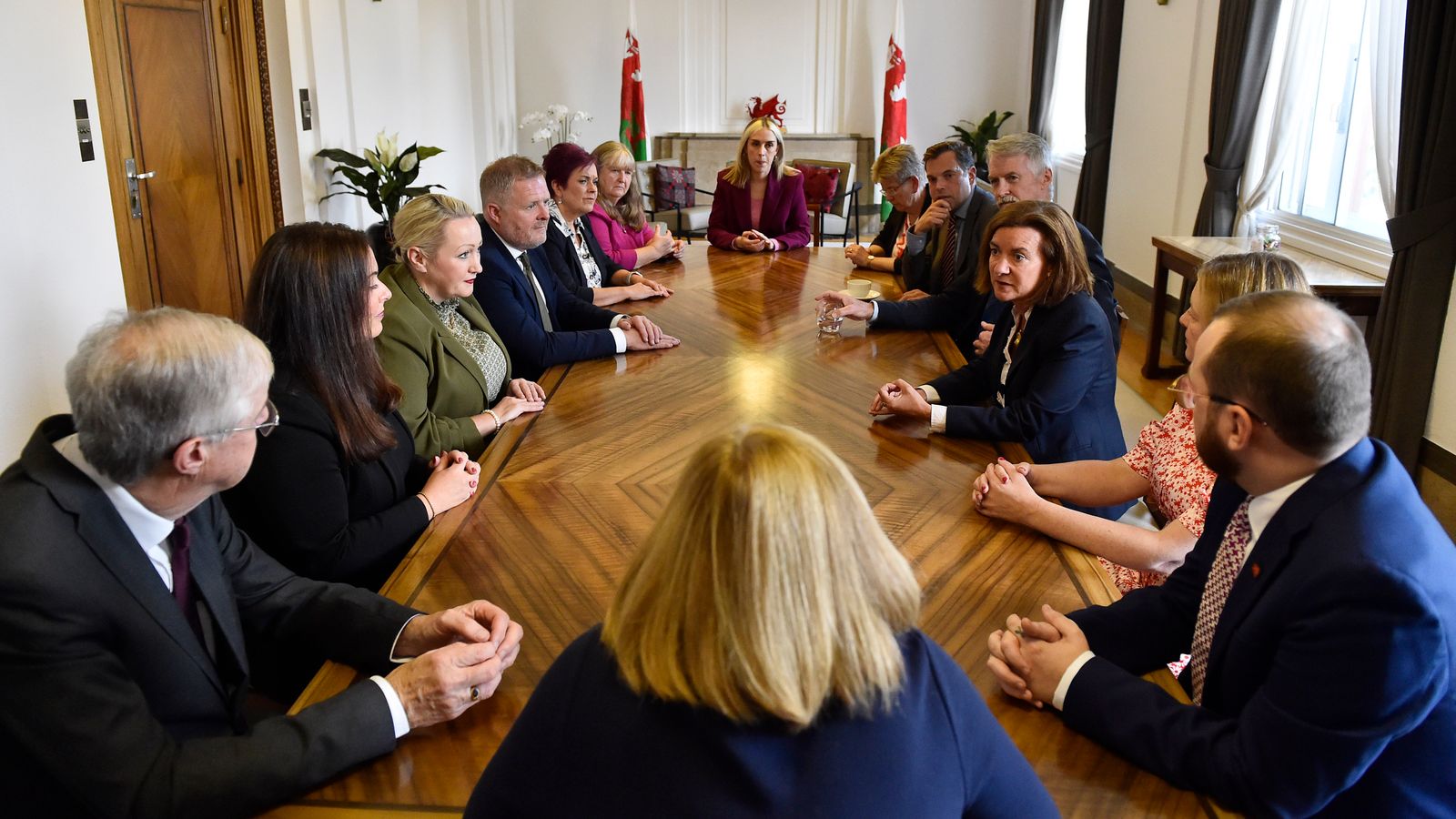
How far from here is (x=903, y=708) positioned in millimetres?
967

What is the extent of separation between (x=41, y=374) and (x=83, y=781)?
255cm

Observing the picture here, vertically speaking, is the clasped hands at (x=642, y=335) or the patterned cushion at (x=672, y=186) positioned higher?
the patterned cushion at (x=672, y=186)

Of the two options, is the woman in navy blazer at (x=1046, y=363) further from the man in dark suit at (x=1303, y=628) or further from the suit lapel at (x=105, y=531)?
the suit lapel at (x=105, y=531)

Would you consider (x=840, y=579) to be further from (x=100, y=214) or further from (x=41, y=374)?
(x=100, y=214)

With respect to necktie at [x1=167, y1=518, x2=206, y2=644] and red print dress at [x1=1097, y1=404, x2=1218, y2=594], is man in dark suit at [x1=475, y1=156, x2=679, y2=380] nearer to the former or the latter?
red print dress at [x1=1097, y1=404, x2=1218, y2=594]

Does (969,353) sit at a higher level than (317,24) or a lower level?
lower

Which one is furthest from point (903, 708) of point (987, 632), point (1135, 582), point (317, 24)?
point (317, 24)

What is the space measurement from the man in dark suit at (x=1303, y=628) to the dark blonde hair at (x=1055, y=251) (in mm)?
1250

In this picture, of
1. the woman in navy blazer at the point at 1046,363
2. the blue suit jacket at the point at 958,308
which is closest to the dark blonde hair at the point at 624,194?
the blue suit jacket at the point at 958,308

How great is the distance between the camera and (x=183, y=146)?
4539 millimetres

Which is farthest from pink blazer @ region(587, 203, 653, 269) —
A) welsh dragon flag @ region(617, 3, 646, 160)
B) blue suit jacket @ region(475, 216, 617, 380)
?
welsh dragon flag @ region(617, 3, 646, 160)

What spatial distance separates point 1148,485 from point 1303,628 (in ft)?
3.77

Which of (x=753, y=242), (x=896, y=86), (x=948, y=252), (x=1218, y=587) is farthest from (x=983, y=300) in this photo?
(x=896, y=86)

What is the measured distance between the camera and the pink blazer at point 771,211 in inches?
215
